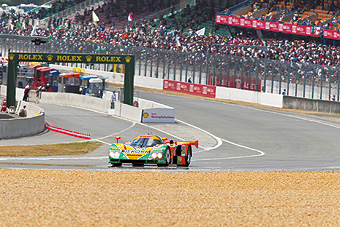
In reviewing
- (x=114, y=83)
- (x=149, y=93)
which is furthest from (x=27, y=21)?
(x=149, y=93)

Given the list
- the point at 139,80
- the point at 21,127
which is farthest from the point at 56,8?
the point at 21,127

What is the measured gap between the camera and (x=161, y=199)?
13266 mm

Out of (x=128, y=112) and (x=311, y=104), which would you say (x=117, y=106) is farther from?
(x=311, y=104)

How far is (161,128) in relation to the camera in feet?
117

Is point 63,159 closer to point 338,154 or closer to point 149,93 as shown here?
point 338,154

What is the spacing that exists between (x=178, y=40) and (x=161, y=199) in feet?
165

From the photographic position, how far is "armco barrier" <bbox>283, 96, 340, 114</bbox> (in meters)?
45.2

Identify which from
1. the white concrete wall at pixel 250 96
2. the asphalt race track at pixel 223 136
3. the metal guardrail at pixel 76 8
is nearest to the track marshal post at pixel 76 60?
the asphalt race track at pixel 223 136

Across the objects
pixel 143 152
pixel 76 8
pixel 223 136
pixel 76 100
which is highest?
pixel 76 8

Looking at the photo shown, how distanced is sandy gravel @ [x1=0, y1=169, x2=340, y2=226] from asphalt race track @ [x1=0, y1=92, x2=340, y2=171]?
267 cm

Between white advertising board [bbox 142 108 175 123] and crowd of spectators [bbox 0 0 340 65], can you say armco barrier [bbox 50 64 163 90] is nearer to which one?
crowd of spectators [bbox 0 0 340 65]

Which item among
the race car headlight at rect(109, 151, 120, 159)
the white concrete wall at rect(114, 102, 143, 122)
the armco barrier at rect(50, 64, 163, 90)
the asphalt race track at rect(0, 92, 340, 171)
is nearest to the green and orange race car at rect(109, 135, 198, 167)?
the race car headlight at rect(109, 151, 120, 159)

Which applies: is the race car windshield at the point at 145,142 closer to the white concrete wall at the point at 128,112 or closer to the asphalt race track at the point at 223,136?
the asphalt race track at the point at 223,136

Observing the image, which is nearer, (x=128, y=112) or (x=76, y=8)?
(x=128, y=112)
